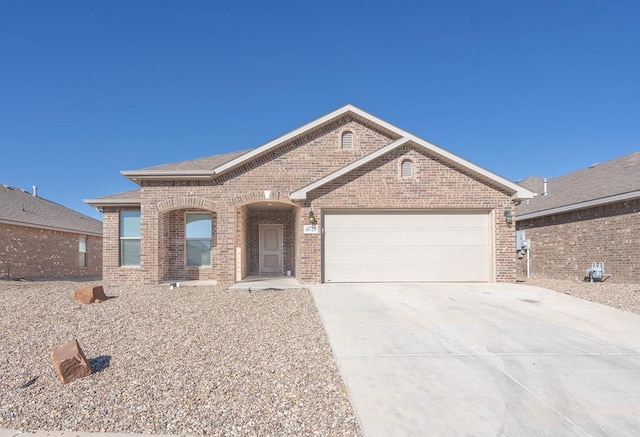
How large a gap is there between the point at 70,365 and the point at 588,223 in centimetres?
1545

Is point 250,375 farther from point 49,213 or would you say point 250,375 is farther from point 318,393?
point 49,213

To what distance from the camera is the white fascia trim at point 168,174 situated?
11761 mm

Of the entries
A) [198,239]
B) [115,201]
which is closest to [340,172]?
[198,239]

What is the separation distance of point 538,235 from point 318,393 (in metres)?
15.3

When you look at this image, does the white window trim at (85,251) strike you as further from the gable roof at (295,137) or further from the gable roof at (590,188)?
the gable roof at (590,188)

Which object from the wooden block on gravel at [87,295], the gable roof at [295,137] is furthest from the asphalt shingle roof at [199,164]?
the wooden block on gravel at [87,295]

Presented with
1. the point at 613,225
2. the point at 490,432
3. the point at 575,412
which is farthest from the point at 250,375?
the point at 613,225

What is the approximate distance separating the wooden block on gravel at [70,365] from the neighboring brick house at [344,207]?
6929 millimetres

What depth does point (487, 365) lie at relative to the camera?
4.96 meters

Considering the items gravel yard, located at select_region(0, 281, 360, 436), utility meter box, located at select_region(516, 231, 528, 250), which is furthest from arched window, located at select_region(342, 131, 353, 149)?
utility meter box, located at select_region(516, 231, 528, 250)

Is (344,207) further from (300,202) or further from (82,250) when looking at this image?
(82,250)

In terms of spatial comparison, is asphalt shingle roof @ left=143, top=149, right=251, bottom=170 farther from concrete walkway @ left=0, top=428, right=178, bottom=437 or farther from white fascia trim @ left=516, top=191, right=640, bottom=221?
white fascia trim @ left=516, top=191, right=640, bottom=221

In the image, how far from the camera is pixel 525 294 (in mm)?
9664

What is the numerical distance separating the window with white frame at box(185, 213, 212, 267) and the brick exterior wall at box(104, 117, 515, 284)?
0.31m
